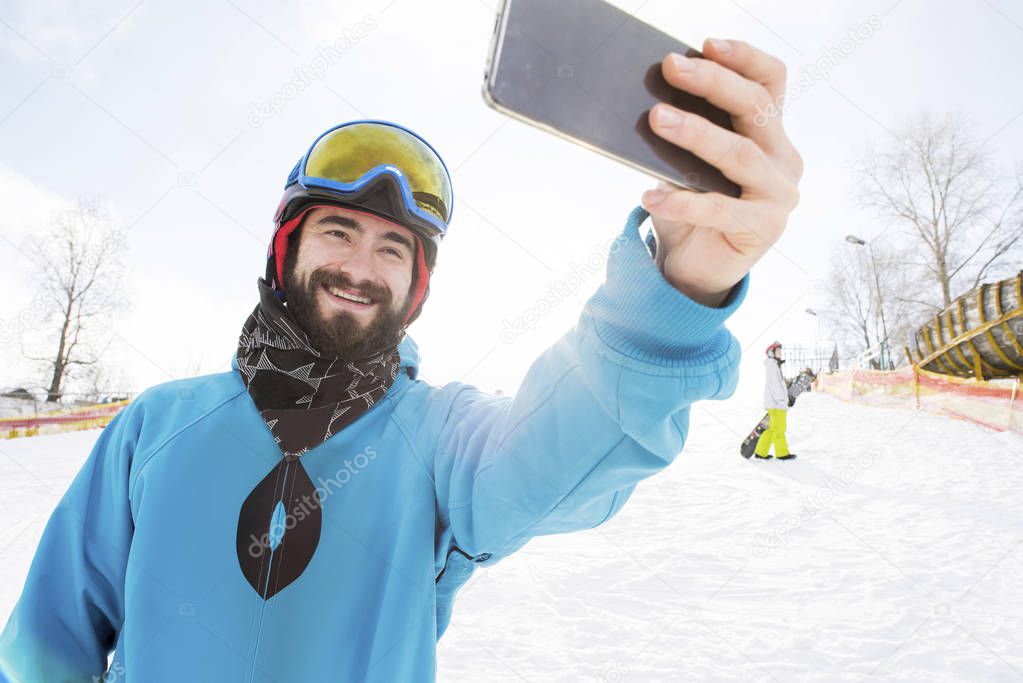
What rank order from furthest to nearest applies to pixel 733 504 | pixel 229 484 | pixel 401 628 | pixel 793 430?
pixel 793 430, pixel 733 504, pixel 229 484, pixel 401 628

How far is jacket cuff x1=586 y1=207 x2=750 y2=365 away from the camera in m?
0.89

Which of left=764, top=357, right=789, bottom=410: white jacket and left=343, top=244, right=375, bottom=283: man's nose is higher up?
left=764, top=357, right=789, bottom=410: white jacket

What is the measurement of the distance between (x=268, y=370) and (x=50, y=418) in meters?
19.3

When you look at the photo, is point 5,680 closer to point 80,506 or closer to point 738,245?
point 80,506

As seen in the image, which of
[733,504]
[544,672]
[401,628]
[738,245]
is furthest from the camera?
[733,504]

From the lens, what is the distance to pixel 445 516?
1372mm

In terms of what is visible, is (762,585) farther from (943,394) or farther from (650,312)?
(943,394)

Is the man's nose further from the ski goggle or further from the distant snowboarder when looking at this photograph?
the distant snowboarder

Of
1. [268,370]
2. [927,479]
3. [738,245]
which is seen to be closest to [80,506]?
[268,370]

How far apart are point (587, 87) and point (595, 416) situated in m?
0.58

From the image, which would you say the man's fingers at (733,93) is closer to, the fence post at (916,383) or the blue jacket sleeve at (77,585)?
the blue jacket sleeve at (77,585)

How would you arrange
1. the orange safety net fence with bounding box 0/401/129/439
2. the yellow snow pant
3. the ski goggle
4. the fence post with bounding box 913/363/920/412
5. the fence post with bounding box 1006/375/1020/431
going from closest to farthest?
the ski goggle < the yellow snow pant < the fence post with bounding box 1006/375/1020/431 < the fence post with bounding box 913/363/920/412 < the orange safety net fence with bounding box 0/401/129/439

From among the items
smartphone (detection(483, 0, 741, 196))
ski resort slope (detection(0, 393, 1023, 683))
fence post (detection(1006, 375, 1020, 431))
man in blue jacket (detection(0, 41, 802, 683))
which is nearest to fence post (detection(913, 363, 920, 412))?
A: fence post (detection(1006, 375, 1020, 431))

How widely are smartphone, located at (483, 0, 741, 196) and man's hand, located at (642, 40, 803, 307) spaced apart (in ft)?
0.07
